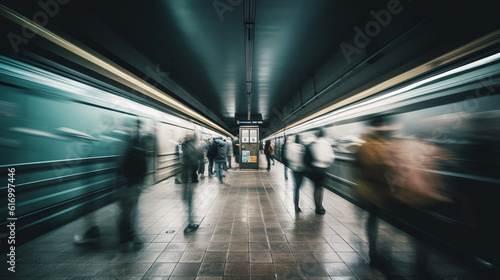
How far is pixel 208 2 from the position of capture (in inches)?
120

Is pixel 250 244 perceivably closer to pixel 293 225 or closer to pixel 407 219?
pixel 293 225

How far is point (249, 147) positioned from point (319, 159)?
689cm

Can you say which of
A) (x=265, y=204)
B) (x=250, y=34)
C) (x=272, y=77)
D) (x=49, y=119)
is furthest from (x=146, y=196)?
(x=272, y=77)

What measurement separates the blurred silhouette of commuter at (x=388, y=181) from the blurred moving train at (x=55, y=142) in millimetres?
3098

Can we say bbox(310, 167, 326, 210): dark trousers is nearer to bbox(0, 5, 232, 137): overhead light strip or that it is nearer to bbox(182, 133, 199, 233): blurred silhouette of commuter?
bbox(182, 133, 199, 233): blurred silhouette of commuter

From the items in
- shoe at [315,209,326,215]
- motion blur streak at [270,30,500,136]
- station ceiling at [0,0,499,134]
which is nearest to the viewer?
Result: motion blur streak at [270,30,500,136]

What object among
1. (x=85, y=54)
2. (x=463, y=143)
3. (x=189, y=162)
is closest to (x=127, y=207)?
(x=189, y=162)

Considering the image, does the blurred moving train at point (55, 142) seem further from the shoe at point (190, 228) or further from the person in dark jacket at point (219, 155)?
the person in dark jacket at point (219, 155)

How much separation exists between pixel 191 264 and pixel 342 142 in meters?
5.37

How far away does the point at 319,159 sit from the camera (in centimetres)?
361

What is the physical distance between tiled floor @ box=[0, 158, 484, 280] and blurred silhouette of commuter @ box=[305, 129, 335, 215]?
→ 27.6 inches

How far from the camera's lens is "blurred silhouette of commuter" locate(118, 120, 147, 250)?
2689 millimetres

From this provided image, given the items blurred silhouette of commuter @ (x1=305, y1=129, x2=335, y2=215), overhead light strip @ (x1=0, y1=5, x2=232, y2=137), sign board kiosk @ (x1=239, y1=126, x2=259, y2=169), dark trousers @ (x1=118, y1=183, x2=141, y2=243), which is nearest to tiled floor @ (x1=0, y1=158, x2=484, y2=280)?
dark trousers @ (x1=118, y1=183, x2=141, y2=243)

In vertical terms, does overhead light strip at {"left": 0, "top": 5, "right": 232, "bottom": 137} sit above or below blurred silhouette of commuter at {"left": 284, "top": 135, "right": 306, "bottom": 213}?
above
